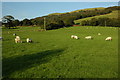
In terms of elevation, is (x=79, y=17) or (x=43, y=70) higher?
(x=79, y=17)

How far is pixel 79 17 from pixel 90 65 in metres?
113

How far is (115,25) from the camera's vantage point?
72.8m

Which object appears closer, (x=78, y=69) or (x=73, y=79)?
(x=73, y=79)

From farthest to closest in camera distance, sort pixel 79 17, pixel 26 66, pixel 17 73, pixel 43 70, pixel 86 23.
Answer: pixel 79 17 < pixel 86 23 < pixel 26 66 < pixel 43 70 < pixel 17 73

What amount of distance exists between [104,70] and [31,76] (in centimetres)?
525

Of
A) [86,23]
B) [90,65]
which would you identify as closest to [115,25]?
[86,23]

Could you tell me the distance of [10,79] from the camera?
6703 millimetres

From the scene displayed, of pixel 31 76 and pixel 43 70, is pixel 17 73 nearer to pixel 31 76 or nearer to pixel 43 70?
pixel 31 76

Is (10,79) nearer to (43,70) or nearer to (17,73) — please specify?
(17,73)

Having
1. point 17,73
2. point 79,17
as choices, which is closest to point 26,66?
point 17,73

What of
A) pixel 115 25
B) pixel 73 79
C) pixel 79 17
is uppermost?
pixel 79 17

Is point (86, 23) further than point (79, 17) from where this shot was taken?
No

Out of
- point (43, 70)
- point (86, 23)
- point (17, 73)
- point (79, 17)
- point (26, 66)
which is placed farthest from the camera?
point (79, 17)

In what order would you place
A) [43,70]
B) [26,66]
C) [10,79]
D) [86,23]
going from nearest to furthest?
[10,79]
[43,70]
[26,66]
[86,23]
